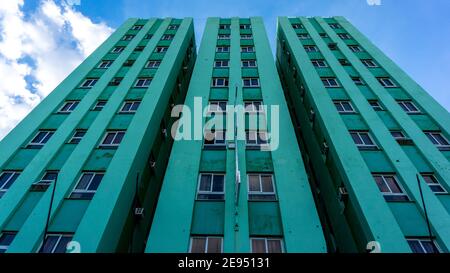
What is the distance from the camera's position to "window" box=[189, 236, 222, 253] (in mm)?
11391

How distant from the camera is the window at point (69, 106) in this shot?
17591 millimetres

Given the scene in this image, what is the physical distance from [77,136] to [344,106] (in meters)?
16.0

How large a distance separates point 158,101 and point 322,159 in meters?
10.1

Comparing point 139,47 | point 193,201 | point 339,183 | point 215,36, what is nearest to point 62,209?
point 193,201

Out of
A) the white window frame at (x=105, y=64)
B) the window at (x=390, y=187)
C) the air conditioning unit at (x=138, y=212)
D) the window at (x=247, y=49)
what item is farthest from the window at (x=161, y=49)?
the window at (x=390, y=187)

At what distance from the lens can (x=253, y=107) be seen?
63.1 feet

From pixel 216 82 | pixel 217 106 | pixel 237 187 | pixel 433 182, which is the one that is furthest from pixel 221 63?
pixel 433 182

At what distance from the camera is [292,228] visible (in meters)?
11.8

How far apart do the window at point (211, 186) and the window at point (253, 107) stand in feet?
19.8

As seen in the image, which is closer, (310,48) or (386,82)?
(386,82)

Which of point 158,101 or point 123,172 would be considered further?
point 158,101

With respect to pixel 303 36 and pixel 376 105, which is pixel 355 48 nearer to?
pixel 303 36

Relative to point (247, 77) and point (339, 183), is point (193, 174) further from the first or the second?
point (247, 77)

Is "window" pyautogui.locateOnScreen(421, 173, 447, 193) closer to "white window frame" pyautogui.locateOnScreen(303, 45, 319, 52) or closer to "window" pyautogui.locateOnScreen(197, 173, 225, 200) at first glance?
"window" pyautogui.locateOnScreen(197, 173, 225, 200)
